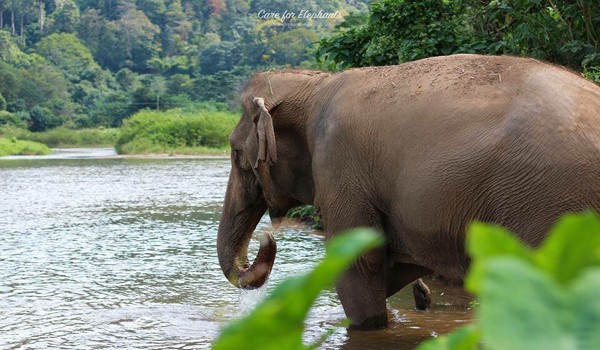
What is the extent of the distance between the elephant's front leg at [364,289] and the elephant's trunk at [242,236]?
92 centimetres

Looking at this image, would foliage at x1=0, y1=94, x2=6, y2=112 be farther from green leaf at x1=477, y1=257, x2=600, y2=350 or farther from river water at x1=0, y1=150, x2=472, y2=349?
green leaf at x1=477, y1=257, x2=600, y2=350

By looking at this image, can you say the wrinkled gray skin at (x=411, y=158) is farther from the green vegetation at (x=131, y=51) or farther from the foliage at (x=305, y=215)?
the green vegetation at (x=131, y=51)

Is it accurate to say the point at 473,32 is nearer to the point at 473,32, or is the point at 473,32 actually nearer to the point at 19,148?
the point at 473,32

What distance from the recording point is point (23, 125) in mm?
72750

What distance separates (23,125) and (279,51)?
77.5 ft

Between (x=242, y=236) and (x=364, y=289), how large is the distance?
1.24 meters

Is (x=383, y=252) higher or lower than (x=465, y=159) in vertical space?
lower

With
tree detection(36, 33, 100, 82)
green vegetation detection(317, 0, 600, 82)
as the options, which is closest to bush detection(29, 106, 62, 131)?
tree detection(36, 33, 100, 82)

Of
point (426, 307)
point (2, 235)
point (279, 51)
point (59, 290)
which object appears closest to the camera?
point (426, 307)

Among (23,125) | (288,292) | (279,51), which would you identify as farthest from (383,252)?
(279,51)

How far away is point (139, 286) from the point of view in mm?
8742

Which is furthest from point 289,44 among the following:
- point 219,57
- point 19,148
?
point 19,148

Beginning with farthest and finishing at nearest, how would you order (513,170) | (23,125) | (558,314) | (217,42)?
(217,42), (23,125), (513,170), (558,314)

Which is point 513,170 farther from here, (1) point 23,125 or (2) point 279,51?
(2) point 279,51
